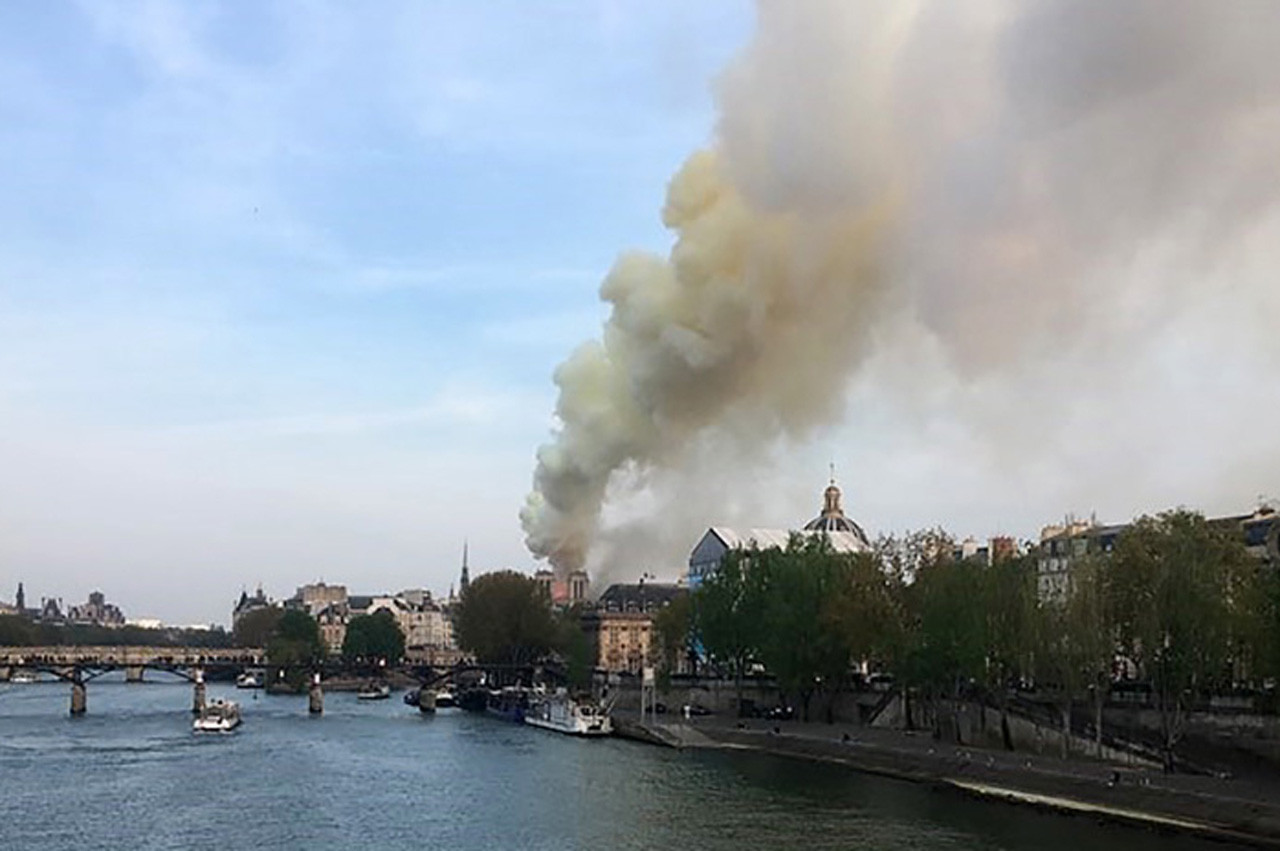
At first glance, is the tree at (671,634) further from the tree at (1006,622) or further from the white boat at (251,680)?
the white boat at (251,680)

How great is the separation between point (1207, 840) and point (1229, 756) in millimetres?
13878

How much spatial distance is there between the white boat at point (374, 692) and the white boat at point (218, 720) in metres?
51.4

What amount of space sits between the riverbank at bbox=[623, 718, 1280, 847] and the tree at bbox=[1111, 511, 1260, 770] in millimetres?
3259

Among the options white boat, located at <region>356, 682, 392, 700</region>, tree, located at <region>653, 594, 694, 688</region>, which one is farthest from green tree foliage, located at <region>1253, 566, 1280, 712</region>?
white boat, located at <region>356, 682, 392, 700</region>

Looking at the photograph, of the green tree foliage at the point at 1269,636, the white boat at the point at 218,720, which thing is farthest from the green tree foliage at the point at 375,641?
the green tree foliage at the point at 1269,636

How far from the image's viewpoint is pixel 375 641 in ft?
615

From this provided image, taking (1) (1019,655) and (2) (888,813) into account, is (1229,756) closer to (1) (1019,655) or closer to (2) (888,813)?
(1) (1019,655)

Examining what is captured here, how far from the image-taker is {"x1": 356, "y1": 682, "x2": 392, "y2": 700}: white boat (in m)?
154

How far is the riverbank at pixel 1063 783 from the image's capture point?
45031mm

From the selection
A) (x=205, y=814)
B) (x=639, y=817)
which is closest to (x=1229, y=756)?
(x=639, y=817)

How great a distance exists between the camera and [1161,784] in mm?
50156

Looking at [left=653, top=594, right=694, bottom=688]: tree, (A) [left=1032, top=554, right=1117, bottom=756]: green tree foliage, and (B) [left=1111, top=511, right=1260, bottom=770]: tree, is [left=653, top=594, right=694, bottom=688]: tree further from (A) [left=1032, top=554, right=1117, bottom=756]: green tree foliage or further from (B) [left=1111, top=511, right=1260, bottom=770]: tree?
(B) [left=1111, top=511, right=1260, bottom=770]: tree

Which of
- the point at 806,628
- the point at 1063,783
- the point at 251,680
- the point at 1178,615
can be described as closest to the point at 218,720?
the point at 806,628

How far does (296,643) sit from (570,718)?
8365 centimetres
